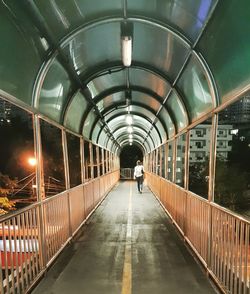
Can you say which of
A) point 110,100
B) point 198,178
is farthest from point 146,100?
point 198,178

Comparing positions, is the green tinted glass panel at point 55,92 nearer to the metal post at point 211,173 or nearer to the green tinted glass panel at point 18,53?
the green tinted glass panel at point 18,53

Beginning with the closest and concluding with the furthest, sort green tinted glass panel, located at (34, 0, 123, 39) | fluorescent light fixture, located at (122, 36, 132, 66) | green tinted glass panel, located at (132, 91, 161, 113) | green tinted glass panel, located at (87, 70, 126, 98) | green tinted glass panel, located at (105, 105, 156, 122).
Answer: green tinted glass panel, located at (34, 0, 123, 39), fluorescent light fixture, located at (122, 36, 132, 66), green tinted glass panel, located at (87, 70, 126, 98), green tinted glass panel, located at (132, 91, 161, 113), green tinted glass panel, located at (105, 105, 156, 122)

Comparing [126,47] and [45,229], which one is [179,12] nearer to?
[126,47]

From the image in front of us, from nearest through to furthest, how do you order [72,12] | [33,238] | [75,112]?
1. [33,238]
2. [72,12]
3. [75,112]

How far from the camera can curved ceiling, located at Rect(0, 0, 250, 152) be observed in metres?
4.11

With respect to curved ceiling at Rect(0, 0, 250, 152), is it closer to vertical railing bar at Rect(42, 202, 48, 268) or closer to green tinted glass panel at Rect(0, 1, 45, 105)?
green tinted glass panel at Rect(0, 1, 45, 105)

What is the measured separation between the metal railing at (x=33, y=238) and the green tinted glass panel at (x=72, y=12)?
2850mm

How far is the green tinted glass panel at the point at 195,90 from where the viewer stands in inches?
219

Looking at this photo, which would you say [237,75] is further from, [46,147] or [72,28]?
[46,147]

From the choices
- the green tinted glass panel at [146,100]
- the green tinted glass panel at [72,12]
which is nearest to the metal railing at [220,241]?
the green tinted glass panel at [72,12]

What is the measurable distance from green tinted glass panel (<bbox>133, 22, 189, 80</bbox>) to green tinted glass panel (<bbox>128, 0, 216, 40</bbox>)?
0.28 m

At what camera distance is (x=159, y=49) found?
6.16 meters

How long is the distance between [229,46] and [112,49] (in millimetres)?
2966

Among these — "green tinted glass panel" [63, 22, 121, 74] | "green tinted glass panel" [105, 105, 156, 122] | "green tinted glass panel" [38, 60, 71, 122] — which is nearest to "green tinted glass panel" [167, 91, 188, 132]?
"green tinted glass panel" [63, 22, 121, 74]
